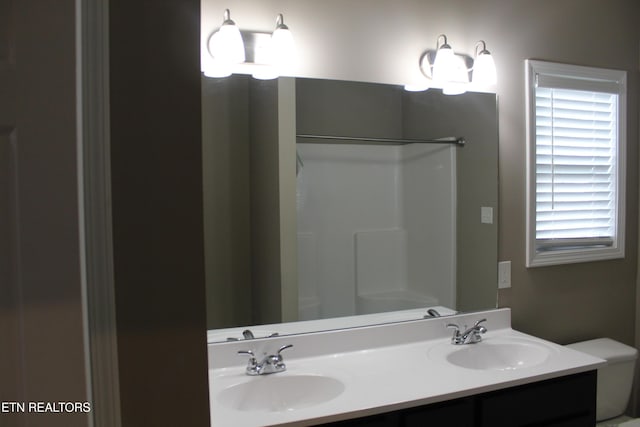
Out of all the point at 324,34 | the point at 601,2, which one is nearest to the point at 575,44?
the point at 601,2

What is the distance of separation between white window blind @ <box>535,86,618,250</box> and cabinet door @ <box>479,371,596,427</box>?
79cm

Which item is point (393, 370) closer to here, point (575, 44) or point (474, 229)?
point (474, 229)

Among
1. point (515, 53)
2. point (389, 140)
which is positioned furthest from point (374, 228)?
point (515, 53)

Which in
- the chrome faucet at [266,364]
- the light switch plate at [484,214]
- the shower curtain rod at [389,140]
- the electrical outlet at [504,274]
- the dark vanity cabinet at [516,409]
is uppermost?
the shower curtain rod at [389,140]

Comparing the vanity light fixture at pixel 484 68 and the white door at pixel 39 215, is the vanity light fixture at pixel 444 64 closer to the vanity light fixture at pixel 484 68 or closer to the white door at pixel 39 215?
the vanity light fixture at pixel 484 68

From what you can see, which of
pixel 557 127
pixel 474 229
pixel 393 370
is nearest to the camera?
pixel 393 370

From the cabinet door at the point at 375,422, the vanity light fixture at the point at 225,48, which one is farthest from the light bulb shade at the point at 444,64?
the cabinet door at the point at 375,422

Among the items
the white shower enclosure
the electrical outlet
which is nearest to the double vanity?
the white shower enclosure

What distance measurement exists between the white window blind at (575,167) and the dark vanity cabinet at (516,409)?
2.63 ft

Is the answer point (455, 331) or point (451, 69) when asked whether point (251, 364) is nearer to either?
point (455, 331)

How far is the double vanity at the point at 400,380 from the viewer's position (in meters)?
1.39

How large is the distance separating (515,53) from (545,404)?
1.62m

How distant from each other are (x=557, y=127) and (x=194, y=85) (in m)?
2.15

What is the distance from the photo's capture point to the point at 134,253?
0.75m
